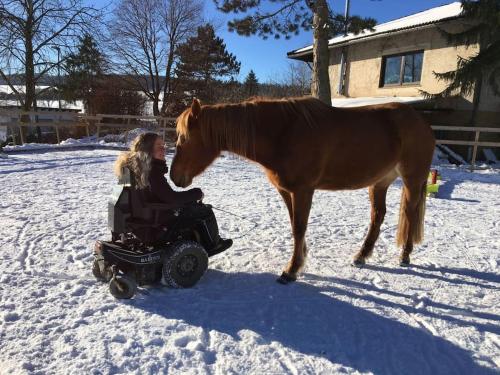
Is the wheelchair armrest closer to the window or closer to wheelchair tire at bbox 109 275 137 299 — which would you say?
wheelchair tire at bbox 109 275 137 299

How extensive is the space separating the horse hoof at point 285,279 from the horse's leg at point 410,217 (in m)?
1.29

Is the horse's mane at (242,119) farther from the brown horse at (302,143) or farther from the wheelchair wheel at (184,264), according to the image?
the wheelchair wheel at (184,264)

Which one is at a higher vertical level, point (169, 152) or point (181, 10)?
point (181, 10)

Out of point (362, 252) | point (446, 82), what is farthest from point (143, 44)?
point (362, 252)

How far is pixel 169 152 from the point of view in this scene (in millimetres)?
13797

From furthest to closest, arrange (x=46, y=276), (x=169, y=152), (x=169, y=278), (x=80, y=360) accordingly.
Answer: (x=169, y=152) < (x=46, y=276) < (x=169, y=278) < (x=80, y=360)

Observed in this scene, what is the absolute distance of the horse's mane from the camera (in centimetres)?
326

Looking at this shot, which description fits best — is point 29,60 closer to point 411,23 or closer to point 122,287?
point 411,23

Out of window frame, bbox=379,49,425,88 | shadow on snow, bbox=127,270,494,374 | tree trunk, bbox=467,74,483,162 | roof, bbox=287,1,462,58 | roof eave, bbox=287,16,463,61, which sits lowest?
shadow on snow, bbox=127,270,494,374

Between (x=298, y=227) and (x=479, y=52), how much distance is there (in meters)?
13.2

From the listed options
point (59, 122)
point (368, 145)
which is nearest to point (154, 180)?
point (368, 145)

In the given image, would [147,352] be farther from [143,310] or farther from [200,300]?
[200,300]

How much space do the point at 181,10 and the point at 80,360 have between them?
31019 mm

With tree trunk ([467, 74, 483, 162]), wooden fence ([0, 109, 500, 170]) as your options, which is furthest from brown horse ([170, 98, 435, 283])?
tree trunk ([467, 74, 483, 162])
